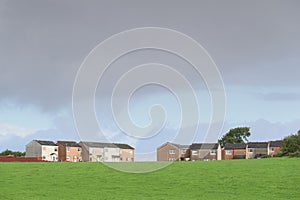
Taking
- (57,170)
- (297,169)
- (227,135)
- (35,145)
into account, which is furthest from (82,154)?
(297,169)

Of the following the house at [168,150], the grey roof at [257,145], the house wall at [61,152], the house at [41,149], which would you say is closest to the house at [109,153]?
the house at [168,150]

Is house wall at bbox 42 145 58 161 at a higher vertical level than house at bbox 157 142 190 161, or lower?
lower

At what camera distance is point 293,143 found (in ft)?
260

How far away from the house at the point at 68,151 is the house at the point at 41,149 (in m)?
1.38

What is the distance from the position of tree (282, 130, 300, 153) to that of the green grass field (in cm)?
2709

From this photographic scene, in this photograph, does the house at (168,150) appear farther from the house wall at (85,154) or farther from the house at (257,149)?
the house wall at (85,154)

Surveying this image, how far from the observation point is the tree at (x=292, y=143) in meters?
78.4

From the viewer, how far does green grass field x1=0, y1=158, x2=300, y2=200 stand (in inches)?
1341

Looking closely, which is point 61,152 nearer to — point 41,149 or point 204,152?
point 41,149

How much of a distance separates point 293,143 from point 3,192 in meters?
53.7

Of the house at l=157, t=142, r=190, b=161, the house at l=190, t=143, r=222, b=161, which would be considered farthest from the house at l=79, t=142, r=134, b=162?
the house at l=190, t=143, r=222, b=161

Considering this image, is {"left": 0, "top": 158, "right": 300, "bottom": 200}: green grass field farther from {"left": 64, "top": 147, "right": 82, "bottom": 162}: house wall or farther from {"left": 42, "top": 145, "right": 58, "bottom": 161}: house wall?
{"left": 42, "top": 145, "right": 58, "bottom": 161}: house wall

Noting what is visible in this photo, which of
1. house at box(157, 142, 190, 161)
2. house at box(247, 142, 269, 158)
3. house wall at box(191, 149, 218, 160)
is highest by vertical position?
house at box(157, 142, 190, 161)

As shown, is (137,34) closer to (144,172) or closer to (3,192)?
(3,192)
